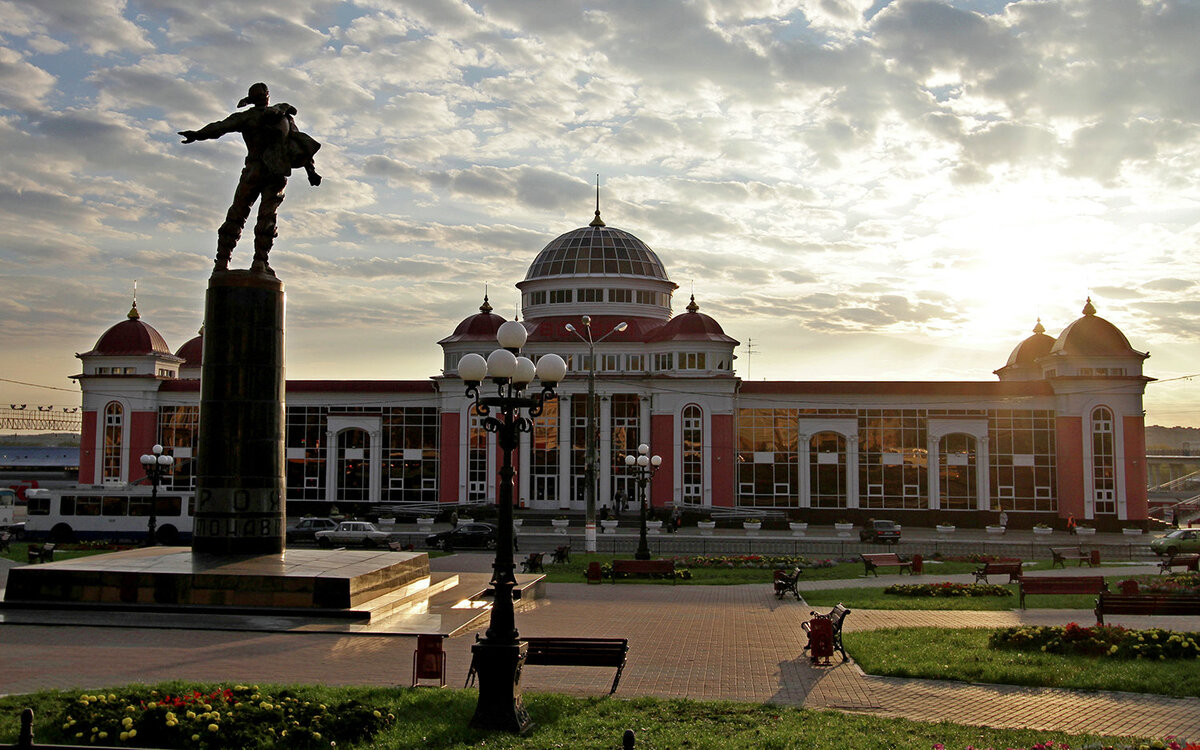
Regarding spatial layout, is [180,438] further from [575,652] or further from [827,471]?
[575,652]

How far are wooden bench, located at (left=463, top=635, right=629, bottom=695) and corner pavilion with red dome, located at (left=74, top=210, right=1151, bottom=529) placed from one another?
4045 centimetres

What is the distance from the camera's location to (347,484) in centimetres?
5741

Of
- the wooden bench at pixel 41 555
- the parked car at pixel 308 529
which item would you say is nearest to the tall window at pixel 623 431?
the parked car at pixel 308 529

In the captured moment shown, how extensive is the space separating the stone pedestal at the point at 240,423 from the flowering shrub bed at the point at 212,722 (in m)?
8.04

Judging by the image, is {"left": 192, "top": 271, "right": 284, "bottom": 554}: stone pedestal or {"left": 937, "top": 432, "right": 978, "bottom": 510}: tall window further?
{"left": 937, "top": 432, "right": 978, "bottom": 510}: tall window

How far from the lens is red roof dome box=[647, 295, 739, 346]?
53438 mm

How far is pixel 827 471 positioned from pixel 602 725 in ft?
149

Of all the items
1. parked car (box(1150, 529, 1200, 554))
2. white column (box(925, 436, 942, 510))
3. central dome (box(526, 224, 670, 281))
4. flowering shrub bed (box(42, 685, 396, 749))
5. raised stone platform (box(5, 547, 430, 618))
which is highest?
central dome (box(526, 224, 670, 281))

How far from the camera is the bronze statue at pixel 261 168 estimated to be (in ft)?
63.2

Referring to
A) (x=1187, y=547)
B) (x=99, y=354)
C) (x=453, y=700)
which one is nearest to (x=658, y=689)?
(x=453, y=700)

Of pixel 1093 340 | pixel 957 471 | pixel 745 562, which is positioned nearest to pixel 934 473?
pixel 957 471

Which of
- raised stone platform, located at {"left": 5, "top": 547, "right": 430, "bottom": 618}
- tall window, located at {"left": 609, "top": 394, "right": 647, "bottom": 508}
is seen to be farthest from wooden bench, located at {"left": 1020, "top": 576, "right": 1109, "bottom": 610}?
tall window, located at {"left": 609, "top": 394, "right": 647, "bottom": 508}

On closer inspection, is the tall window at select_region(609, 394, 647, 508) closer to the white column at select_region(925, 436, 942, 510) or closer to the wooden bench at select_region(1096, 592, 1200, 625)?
the white column at select_region(925, 436, 942, 510)

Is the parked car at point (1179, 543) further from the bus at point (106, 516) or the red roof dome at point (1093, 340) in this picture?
the bus at point (106, 516)
